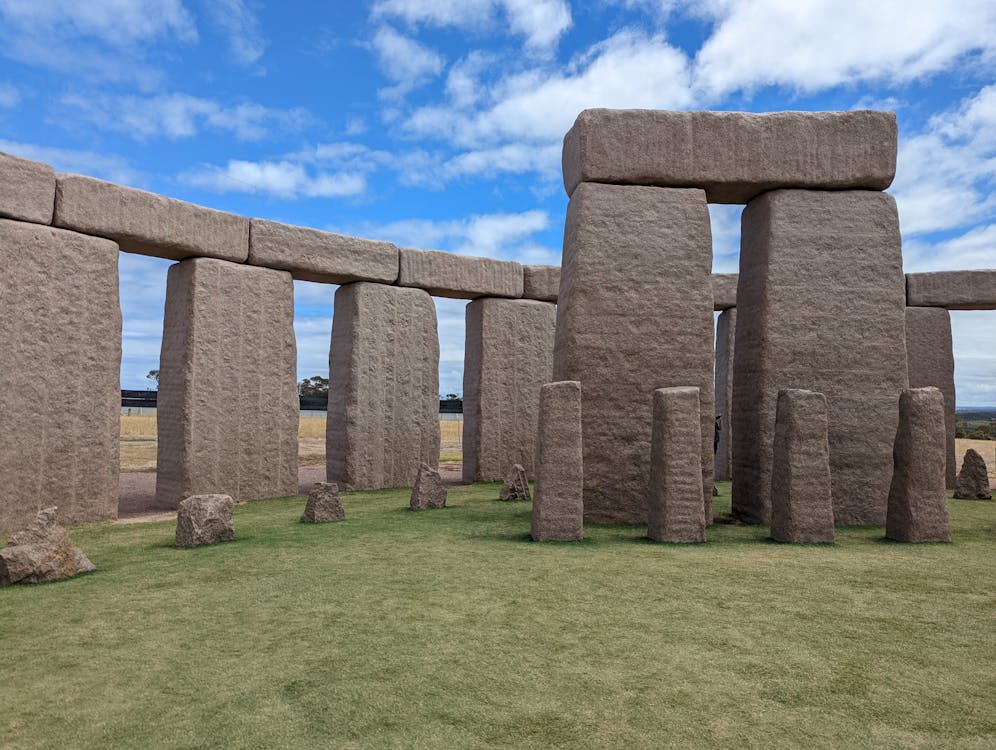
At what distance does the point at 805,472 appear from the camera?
207 inches

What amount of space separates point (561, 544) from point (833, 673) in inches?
102

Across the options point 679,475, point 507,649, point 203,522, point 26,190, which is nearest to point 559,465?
point 679,475

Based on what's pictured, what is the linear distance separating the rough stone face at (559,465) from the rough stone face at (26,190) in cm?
484

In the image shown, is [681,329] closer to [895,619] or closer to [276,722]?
[895,619]

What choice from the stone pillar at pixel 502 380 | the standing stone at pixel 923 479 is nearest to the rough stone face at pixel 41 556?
the standing stone at pixel 923 479

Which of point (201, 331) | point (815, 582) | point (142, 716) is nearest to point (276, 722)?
point (142, 716)

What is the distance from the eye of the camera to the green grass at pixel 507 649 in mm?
2260

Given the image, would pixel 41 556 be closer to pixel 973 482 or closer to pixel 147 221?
pixel 147 221

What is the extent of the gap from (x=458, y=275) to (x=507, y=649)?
25.1 feet

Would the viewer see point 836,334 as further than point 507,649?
Yes

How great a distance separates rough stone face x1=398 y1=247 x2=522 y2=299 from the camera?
977cm

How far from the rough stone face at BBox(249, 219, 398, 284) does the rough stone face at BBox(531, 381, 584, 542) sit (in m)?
4.59

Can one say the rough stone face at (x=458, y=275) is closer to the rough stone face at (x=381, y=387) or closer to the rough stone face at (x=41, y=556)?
the rough stone face at (x=381, y=387)

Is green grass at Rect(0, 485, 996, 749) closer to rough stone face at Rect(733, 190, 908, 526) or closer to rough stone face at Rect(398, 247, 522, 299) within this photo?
rough stone face at Rect(733, 190, 908, 526)
